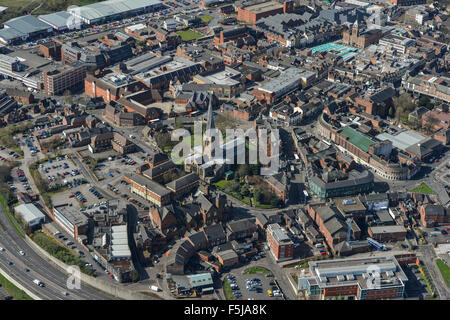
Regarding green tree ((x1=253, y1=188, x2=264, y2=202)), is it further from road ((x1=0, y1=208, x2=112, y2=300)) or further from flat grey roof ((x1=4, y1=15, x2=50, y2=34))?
Answer: flat grey roof ((x1=4, y1=15, x2=50, y2=34))

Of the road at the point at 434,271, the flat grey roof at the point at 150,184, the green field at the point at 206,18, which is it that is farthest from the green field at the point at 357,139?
the green field at the point at 206,18

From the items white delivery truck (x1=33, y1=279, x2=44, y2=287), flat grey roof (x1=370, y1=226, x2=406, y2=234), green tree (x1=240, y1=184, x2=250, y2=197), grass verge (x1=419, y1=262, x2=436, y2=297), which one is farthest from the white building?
grass verge (x1=419, y1=262, x2=436, y2=297)

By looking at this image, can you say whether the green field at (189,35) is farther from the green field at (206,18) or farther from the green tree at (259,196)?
the green tree at (259,196)

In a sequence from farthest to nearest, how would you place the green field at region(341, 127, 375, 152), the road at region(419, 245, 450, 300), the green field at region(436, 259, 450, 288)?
the green field at region(341, 127, 375, 152) → the green field at region(436, 259, 450, 288) → the road at region(419, 245, 450, 300)

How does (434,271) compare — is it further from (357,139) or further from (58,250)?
(58,250)

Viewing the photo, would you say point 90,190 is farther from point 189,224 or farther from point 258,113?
point 258,113

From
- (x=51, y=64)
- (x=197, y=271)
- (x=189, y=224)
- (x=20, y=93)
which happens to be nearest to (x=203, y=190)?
(x=189, y=224)
